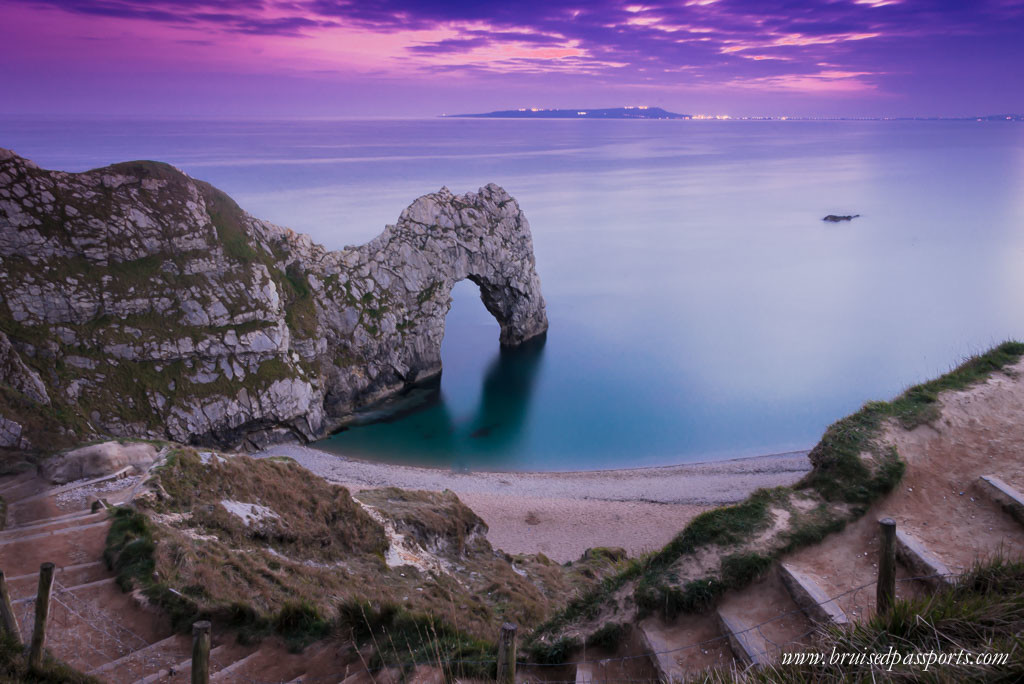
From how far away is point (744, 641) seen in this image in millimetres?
7070

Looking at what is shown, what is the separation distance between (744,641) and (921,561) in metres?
2.44

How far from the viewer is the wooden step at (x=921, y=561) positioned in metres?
6.93

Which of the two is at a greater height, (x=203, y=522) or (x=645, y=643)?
(x=645, y=643)

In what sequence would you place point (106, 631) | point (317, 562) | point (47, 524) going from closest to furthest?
point (106, 631) → point (47, 524) → point (317, 562)

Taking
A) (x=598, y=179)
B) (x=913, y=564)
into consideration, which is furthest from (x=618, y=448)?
(x=598, y=179)

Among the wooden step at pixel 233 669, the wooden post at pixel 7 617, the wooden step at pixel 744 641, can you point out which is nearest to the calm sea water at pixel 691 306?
the wooden step at pixel 744 641

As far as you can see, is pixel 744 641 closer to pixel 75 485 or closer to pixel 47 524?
pixel 47 524

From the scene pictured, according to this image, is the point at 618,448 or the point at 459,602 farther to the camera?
the point at 618,448

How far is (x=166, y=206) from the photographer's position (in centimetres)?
3189

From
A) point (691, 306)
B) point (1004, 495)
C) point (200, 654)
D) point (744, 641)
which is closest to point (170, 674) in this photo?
point (200, 654)

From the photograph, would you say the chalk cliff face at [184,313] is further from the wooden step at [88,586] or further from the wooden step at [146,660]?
Answer: the wooden step at [146,660]

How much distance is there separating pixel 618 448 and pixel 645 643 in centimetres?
2644

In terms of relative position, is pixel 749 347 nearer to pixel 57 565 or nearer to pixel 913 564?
pixel 913 564

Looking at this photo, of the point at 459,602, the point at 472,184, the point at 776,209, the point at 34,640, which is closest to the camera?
the point at 34,640
